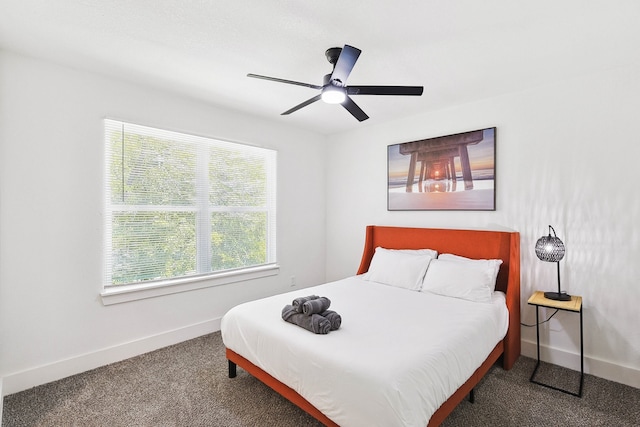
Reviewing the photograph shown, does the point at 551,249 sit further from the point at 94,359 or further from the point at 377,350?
the point at 94,359

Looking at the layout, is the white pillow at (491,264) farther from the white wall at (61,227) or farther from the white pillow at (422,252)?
the white wall at (61,227)

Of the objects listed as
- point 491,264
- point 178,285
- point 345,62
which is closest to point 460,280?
point 491,264

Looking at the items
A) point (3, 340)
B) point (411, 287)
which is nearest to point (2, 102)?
point (3, 340)

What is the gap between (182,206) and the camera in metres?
3.24

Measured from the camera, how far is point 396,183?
3902 millimetres

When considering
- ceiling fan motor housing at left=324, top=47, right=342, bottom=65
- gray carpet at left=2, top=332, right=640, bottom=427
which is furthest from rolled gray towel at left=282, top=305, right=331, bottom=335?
ceiling fan motor housing at left=324, top=47, right=342, bottom=65

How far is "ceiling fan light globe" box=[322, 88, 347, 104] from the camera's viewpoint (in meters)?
2.15

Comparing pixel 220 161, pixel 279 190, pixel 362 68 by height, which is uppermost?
pixel 362 68

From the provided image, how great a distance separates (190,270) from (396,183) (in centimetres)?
259

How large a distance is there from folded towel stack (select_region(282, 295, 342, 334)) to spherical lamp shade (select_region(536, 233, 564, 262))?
1819 millimetres

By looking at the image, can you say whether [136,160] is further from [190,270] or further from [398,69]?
[398,69]

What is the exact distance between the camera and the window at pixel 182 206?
2.84m

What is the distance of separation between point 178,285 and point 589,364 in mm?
3754

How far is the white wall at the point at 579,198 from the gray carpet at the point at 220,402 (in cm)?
32
